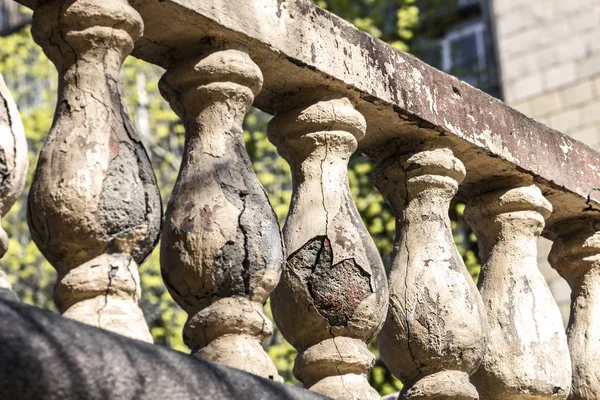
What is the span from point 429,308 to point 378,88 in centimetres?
51

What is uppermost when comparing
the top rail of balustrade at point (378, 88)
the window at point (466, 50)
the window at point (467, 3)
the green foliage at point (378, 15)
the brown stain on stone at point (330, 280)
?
the window at point (467, 3)

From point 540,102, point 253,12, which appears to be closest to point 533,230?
point 253,12

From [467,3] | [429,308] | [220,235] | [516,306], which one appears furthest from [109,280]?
[467,3]

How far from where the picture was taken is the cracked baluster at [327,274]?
250 cm

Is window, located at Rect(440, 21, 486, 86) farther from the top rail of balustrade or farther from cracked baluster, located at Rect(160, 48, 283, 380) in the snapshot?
cracked baluster, located at Rect(160, 48, 283, 380)

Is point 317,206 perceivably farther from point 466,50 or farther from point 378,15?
point 466,50

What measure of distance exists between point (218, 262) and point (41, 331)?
0.66 metres

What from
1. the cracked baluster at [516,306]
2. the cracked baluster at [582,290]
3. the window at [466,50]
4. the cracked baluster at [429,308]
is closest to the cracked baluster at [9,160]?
the cracked baluster at [429,308]

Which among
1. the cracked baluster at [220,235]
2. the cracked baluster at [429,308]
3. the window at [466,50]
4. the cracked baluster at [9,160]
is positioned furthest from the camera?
the window at [466,50]

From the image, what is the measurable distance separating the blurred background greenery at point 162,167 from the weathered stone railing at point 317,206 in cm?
739

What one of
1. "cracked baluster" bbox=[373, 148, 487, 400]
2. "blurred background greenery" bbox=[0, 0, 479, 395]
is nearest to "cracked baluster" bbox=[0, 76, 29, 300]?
"cracked baluster" bbox=[373, 148, 487, 400]

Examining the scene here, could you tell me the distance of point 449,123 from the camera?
3004 mm

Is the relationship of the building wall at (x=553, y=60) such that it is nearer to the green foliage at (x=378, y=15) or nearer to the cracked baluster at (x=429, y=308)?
the green foliage at (x=378, y=15)

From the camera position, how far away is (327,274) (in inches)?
101
